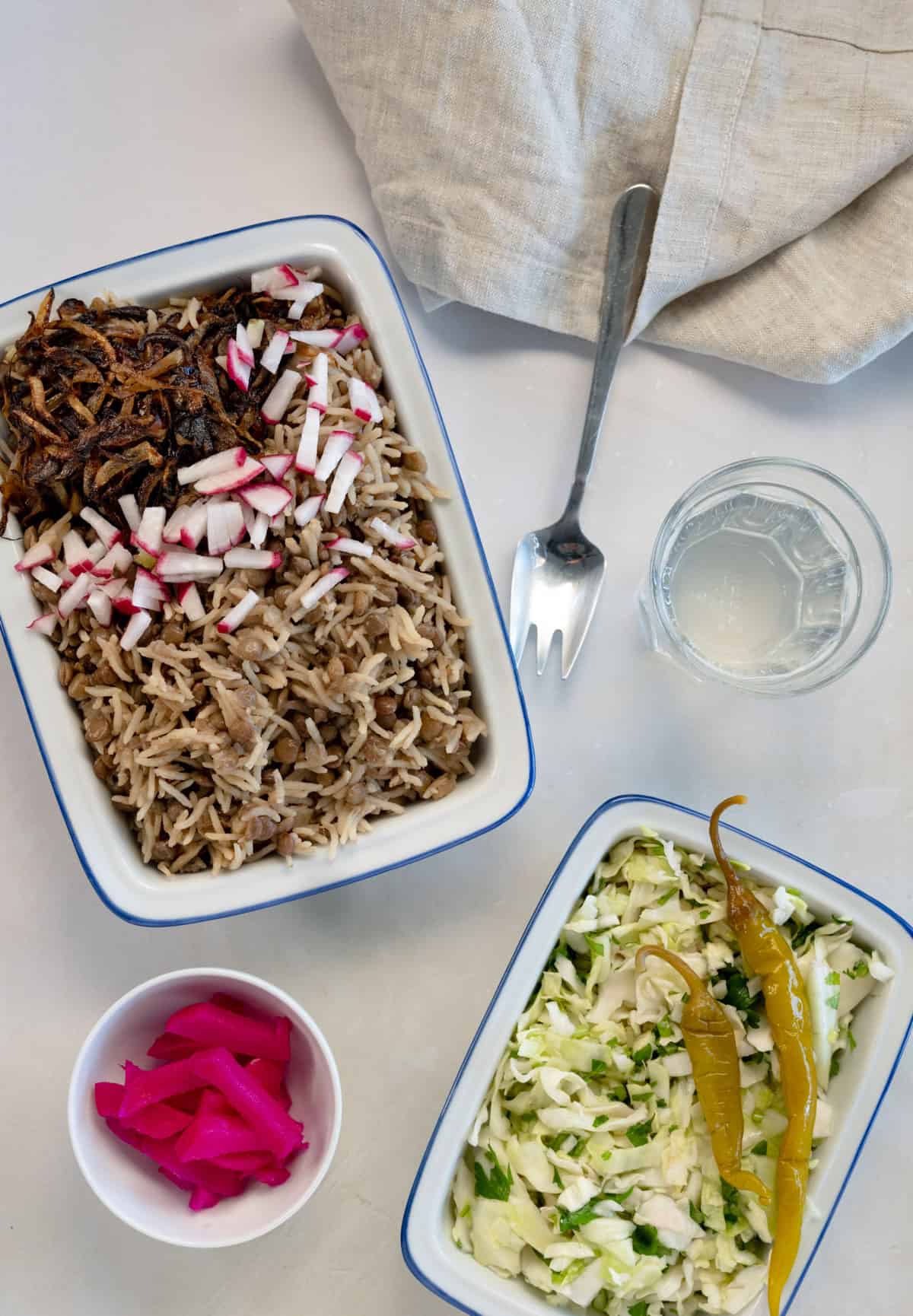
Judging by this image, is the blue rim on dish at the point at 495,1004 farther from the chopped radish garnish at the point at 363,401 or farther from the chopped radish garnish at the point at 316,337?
the chopped radish garnish at the point at 316,337

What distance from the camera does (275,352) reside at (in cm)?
168

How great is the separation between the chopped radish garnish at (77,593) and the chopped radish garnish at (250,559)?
0.21 metres

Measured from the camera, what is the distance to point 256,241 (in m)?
1.73

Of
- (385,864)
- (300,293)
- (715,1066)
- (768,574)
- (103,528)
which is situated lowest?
(715,1066)

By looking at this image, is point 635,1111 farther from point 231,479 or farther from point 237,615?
point 231,479

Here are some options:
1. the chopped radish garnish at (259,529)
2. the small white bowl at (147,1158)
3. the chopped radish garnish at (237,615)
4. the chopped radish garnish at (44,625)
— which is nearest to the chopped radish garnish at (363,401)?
the chopped radish garnish at (259,529)

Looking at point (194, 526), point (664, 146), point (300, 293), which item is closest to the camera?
point (194, 526)

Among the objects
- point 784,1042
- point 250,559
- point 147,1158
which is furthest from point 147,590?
point 784,1042

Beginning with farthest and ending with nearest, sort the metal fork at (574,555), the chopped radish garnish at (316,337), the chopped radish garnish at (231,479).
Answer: the metal fork at (574,555) < the chopped radish garnish at (316,337) < the chopped radish garnish at (231,479)

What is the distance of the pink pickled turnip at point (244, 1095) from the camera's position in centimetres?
166

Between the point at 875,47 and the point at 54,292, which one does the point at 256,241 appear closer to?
the point at 54,292

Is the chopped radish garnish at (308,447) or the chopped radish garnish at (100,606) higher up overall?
the chopped radish garnish at (308,447)

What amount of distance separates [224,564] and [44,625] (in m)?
0.28

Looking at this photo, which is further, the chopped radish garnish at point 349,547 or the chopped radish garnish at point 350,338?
the chopped radish garnish at point 350,338
